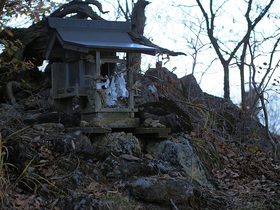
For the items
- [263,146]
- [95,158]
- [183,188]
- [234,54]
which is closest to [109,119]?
[95,158]

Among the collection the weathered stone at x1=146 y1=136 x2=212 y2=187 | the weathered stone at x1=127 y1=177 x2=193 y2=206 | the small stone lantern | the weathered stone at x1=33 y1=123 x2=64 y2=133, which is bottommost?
the weathered stone at x1=127 y1=177 x2=193 y2=206

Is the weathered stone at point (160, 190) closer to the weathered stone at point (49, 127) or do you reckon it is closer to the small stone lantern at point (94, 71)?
the small stone lantern at point (94, 71)

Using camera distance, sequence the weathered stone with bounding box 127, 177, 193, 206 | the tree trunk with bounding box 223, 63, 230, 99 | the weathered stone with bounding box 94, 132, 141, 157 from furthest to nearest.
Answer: the tree trunk with bounding box 223, 63, 230, 99
the weathered stone with bounding box 94, 132, 141, 157
the weathered stone with bounding box 127, 177, 193, 206

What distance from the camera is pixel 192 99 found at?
36.6 feet

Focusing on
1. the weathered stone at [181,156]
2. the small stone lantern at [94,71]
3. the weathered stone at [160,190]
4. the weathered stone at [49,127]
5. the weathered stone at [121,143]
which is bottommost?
the weathered stone at [160,190]

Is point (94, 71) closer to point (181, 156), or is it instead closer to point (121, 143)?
point (121, 143)

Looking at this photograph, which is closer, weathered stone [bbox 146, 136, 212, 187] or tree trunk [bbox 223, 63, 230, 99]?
weathered stone [bbox 146, 136, 212, 187]

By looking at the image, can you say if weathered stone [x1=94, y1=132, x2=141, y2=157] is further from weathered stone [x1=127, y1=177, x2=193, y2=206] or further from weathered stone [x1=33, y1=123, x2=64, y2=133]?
weathered stone [x1=127, y1=177, x2=193, y2=206]

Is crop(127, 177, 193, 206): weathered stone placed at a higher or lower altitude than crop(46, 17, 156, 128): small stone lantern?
lower

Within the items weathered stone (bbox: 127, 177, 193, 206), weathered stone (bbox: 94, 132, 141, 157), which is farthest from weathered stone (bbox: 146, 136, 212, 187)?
weathered stone (bbox: 127, 177, 193, 206)

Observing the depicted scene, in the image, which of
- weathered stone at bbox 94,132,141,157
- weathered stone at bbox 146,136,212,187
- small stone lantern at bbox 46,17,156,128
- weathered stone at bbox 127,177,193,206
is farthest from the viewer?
weathered stone at bbox 146,136,212,187

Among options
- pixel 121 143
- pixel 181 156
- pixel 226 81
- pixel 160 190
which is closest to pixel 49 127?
pixel 121 143

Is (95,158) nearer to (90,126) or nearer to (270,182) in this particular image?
(90,126)

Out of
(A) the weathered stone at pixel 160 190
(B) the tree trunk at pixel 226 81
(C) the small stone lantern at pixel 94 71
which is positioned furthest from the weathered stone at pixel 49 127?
(B) the tree trunk at pixel 226 81
